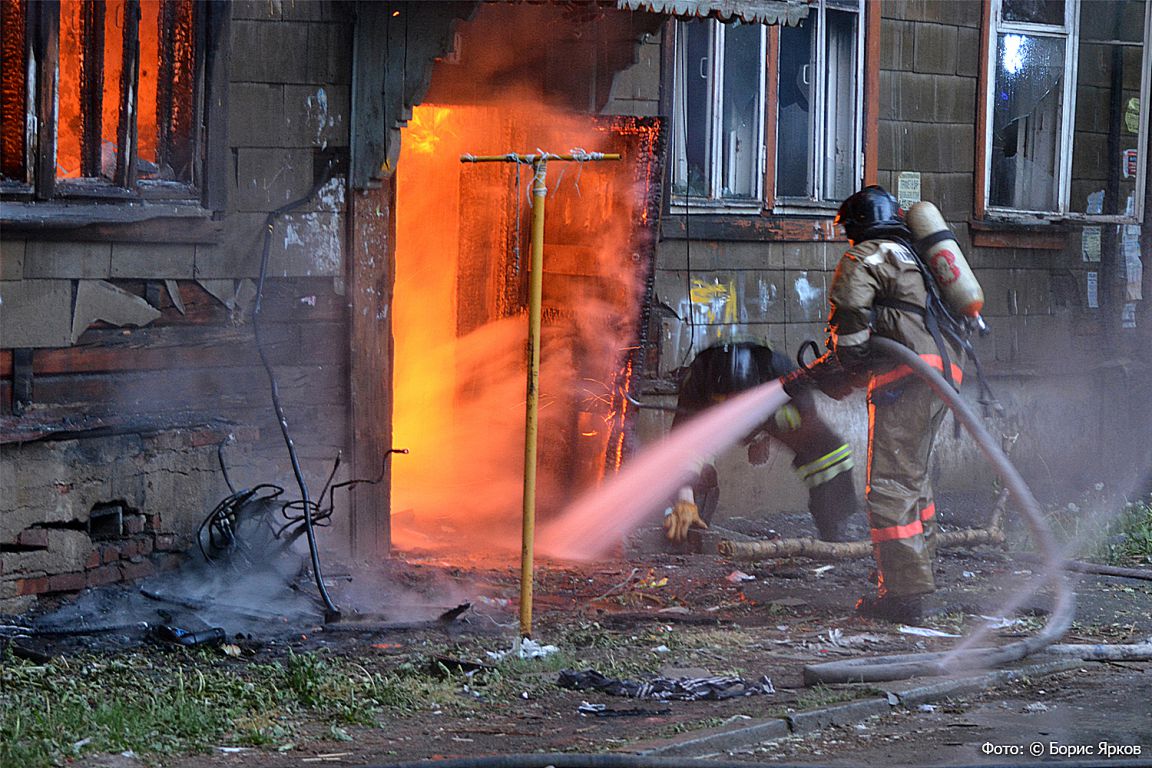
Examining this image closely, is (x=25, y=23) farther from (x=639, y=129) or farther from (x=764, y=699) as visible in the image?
(x=764, y=699)

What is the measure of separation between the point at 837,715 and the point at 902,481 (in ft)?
7.13

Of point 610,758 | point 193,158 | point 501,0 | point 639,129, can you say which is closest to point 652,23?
point 639,129

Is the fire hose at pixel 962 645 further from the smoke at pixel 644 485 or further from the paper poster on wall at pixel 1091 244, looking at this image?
the paper poster on wall at pixel 1091 244

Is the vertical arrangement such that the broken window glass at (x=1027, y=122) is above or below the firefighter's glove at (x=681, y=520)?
above

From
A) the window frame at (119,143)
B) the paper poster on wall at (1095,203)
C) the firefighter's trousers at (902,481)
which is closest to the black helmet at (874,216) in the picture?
the firefighter's trousers at (902,481)

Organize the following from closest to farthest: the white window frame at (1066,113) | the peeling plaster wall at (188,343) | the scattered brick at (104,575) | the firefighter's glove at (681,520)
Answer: the peeling plaster wall at (188,343) → the scattered brick at (104,575) → the firefighter's glove at (681,520) → the white window frame at (1066,113)

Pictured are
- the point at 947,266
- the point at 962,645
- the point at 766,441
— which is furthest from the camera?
the point at 766,441

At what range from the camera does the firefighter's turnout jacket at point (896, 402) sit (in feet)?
24.3

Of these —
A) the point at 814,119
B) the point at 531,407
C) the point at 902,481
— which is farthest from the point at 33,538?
the point at 814,119

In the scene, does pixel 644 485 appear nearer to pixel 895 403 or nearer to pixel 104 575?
pixel 895 403

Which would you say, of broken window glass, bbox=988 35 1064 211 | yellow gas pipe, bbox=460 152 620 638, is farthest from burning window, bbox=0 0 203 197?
broken window glass, bbox=988 35 1064 211

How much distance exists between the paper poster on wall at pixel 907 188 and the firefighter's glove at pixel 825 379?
315 cm

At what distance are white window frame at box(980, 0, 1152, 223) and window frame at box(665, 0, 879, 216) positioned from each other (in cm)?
115

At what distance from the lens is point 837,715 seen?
554 centimetres
